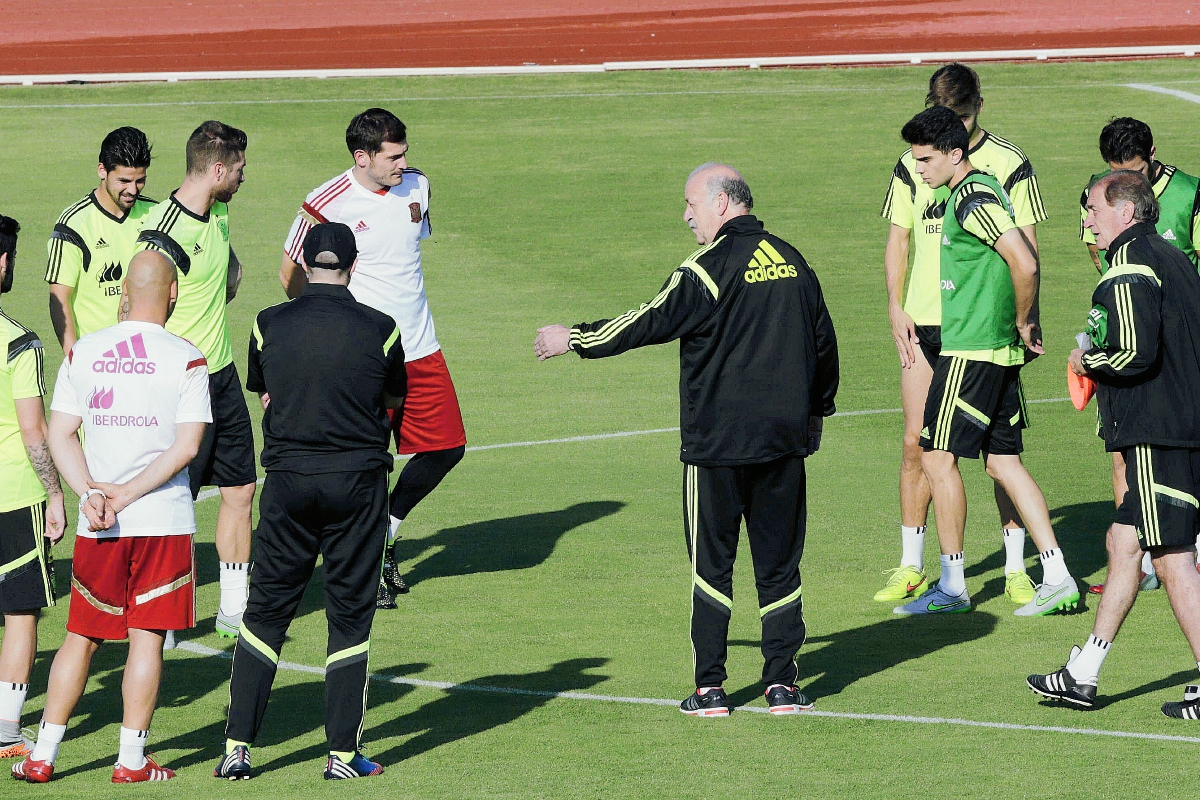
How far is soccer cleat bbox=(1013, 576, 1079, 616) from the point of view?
8906 millimetres

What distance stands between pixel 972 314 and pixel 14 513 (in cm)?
481

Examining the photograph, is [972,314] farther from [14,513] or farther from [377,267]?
[14,513]

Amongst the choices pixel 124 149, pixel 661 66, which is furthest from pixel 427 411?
pixel 661 66

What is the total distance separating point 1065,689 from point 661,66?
2723cm

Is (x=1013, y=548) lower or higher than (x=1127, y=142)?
lower

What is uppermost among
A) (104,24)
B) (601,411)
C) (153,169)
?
(104,24)

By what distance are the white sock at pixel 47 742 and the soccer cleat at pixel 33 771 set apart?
0.06ft

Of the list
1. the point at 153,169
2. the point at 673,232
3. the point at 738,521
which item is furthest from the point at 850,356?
the point at 153,169

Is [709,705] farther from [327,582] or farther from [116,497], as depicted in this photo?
[116,497]

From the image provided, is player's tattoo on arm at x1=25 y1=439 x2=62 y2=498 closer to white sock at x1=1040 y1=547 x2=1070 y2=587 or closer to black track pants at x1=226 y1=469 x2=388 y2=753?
black track pants at x1=226 y1=469 x2=388 y2=753

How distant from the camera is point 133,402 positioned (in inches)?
258

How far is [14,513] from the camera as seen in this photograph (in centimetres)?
705

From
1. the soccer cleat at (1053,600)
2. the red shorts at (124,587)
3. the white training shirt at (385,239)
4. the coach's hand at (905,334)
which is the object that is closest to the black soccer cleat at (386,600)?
the white training shirt at (385,239)

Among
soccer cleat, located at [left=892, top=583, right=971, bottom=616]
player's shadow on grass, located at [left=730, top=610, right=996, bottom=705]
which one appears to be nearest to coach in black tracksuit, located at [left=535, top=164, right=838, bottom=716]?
player's shadow on grass, located at [left=730, top=610, right=996, bottom=705]
